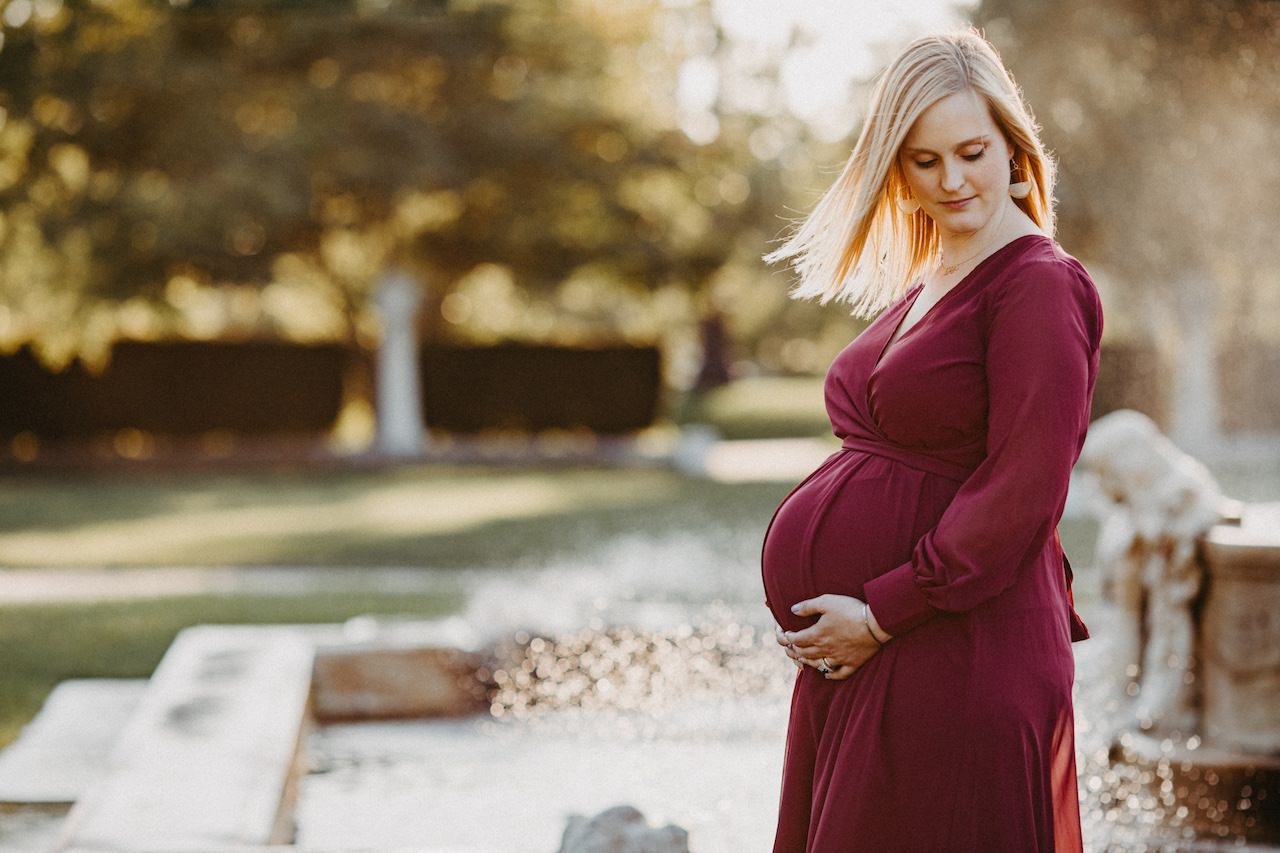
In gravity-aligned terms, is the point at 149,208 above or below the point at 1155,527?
above

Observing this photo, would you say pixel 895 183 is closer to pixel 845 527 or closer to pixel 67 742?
pixel 845 527

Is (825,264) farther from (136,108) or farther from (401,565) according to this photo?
(136,108)

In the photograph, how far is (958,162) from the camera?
2152 mm

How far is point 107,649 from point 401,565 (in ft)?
12.5

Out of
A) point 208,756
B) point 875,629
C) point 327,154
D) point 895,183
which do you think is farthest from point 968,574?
point 327,154

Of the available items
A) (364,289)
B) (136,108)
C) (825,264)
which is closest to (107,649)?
(825,264)

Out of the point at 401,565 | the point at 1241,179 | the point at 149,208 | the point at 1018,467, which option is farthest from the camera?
the point at 149,208

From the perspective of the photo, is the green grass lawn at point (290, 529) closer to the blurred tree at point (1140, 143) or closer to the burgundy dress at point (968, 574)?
the burgundy dress at point (968, 574)

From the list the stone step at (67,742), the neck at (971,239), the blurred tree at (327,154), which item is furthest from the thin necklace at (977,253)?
the blurred tree at (327,154)

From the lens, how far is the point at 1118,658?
479 cm

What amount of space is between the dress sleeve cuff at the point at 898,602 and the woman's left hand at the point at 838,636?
0.05m

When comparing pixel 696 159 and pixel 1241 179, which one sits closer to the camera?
pixel 1241 179

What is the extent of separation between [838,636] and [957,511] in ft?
1.00

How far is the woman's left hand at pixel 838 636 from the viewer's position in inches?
86.4
